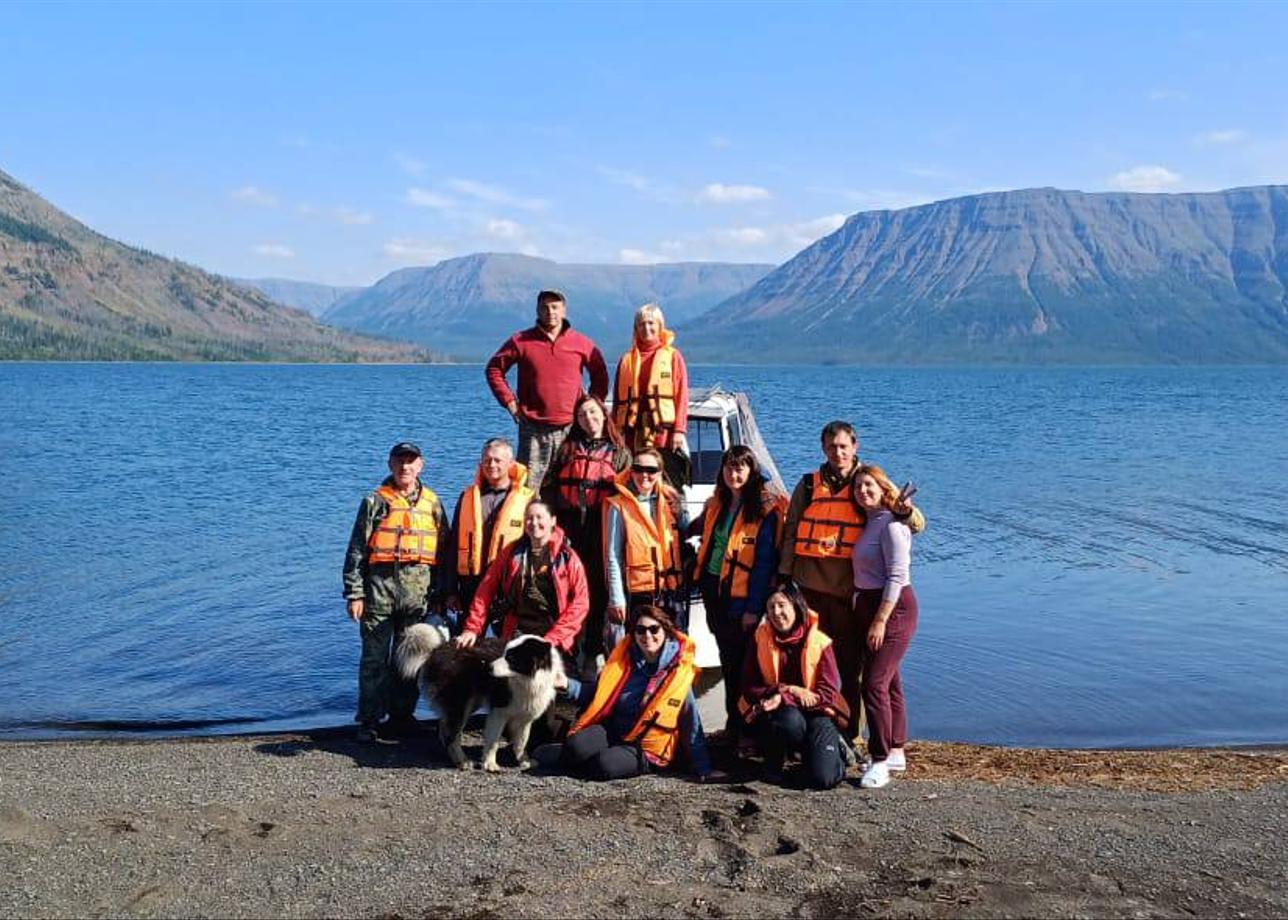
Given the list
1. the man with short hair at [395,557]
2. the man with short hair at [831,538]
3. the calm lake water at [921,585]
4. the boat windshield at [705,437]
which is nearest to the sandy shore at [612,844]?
the man with short hair at [395,557]

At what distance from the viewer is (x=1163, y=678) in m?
13.5

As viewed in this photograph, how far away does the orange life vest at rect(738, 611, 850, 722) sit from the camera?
26.5ft

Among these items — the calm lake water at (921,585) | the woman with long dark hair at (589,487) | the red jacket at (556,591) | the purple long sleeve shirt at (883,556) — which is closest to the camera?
the purple long sleeve shirt at (883,556)

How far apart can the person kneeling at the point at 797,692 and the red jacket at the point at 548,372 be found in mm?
2602

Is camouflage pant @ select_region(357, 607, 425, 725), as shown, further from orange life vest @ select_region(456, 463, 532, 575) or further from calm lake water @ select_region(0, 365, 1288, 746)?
calm lake water @ select_region(0, 365, 1288, 746)

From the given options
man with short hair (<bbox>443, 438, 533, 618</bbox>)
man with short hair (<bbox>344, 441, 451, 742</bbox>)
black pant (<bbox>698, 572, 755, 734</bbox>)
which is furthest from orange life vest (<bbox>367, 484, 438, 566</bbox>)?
black pant (<bbox>698, 572, 755, 734</bbox>)

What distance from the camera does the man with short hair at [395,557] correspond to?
9.03 metres

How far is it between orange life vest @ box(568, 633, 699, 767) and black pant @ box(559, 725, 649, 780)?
3.2 inches

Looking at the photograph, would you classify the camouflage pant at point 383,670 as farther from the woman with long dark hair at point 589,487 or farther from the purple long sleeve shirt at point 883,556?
the purple long sleeve shirt at point 883,556

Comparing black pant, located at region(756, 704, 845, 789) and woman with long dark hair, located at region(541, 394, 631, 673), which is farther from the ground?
woman with long dark hair, located at region(541, 394, 631, 673)

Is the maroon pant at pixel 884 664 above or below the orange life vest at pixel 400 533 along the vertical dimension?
below

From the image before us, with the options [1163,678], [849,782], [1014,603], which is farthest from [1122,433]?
[849,782]

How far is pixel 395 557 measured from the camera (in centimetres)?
905

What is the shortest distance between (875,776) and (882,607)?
1138mm
